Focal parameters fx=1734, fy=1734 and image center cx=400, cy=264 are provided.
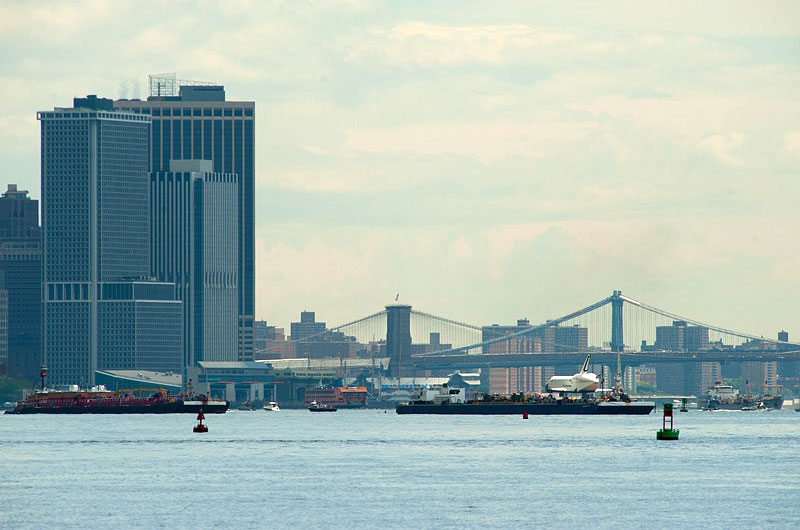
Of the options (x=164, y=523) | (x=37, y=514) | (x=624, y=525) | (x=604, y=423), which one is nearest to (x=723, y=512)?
(x=624, y=525)

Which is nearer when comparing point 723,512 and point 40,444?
point 723,512

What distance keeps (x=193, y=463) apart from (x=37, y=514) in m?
29.7

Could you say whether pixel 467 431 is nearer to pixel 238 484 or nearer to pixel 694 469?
pixel 694 469

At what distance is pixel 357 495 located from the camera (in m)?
78.3

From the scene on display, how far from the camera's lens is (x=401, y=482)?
279 ft

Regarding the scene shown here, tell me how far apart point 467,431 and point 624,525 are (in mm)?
84977

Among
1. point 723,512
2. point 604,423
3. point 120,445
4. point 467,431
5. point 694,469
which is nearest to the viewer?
point 723,512

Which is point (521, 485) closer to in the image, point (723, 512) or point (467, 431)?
point (723, 512)

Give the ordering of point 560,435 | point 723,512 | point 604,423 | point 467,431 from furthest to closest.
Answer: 1. point 604,423
2. point 467,431
3. point 560,435
4. point 723,512

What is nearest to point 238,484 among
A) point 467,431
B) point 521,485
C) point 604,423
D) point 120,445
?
point 521,485

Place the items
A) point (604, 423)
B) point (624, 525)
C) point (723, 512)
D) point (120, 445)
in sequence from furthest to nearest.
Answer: point (604, 423) < point (120, 445) < point (723, 512) < point (624, 525)

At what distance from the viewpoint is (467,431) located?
151625mm

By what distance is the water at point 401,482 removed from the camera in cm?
6925

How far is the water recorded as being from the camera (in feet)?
227
